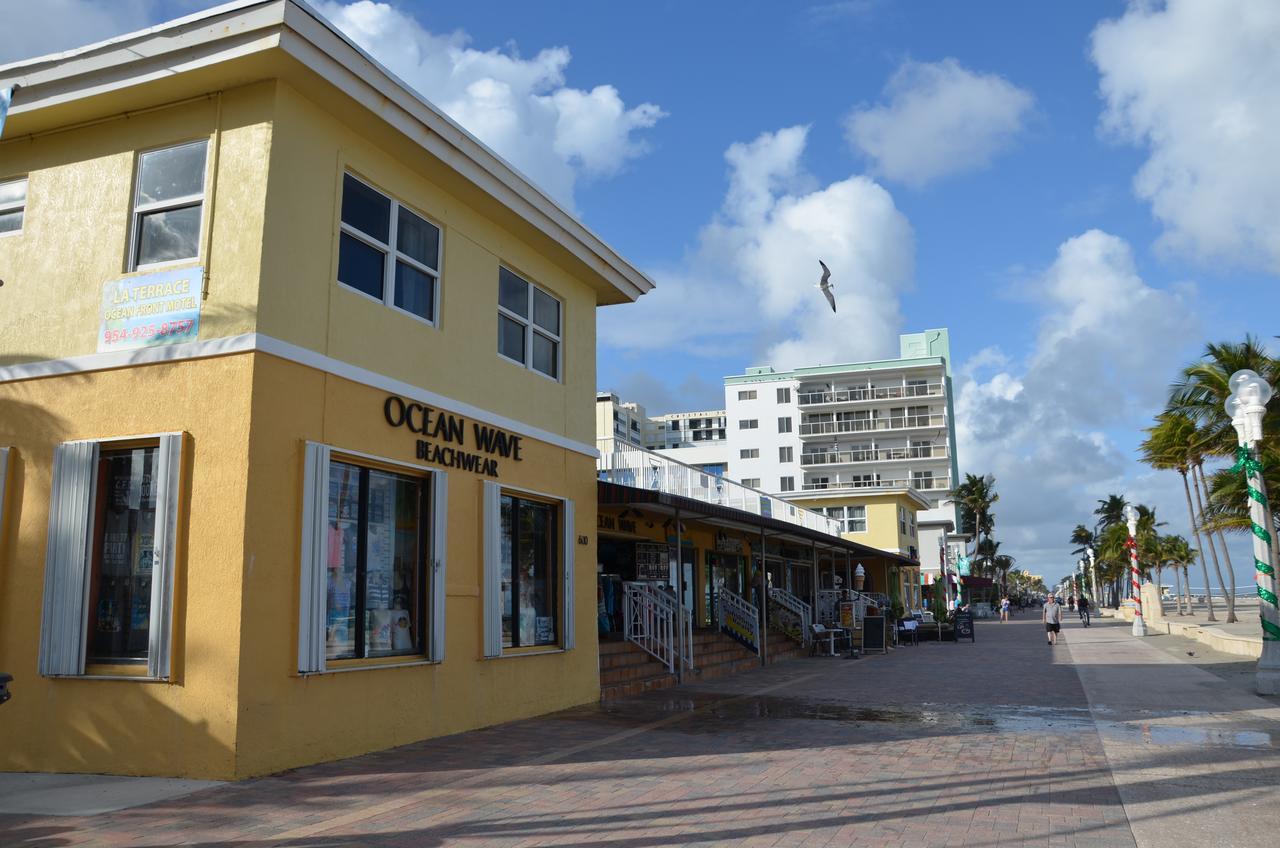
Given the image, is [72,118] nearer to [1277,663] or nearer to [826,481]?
[1277,663]

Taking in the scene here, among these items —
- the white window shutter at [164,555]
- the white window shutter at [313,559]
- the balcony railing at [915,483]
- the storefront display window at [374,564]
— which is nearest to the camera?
the white window shutter at [164,555]

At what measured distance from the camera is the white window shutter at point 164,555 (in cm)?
815

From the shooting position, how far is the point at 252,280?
864 centimetres

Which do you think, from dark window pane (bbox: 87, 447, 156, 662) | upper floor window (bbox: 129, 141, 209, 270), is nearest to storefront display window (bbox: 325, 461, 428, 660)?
dark window pane (bbox: 87, 447, 156, 662)

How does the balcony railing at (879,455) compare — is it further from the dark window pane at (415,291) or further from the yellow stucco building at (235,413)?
the dark window pane at (415,291)

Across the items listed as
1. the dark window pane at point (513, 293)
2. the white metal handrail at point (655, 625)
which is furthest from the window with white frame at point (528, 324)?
the white metal handrail at point (655, 625)

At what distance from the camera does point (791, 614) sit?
85.8ft

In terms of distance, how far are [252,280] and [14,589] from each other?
369cm

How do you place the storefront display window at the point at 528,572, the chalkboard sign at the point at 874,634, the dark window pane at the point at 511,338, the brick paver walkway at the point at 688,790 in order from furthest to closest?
1. the chalkboard sign at the point at 874,634
2. the dark window pane at the point at 511,338
3. the storefront display window at the point at 528,572
4. the brick paver walkway at the point at 688,790

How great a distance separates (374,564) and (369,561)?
0.09 metres

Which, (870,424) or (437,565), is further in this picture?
Answer: (870,424)

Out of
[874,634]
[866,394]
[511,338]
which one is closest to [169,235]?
[511,338]

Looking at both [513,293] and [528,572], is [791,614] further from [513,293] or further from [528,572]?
[513,293]

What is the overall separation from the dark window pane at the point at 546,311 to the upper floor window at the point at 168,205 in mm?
5128
